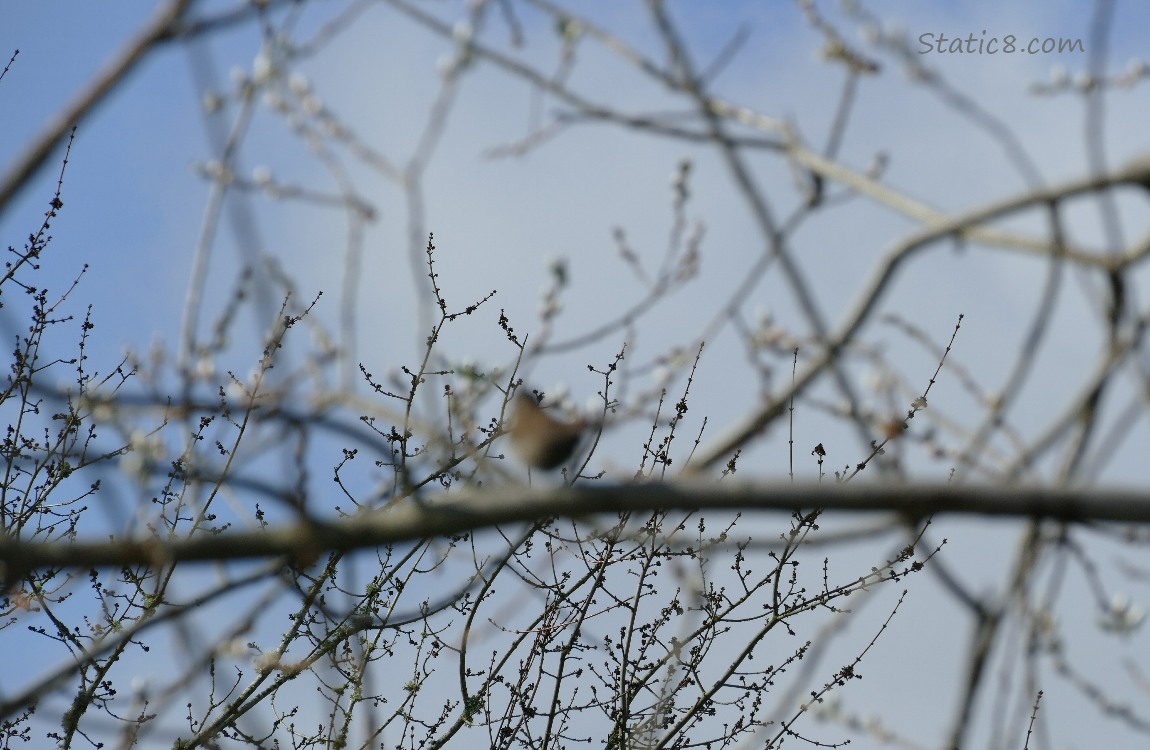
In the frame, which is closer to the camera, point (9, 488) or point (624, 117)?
point (624, 117)

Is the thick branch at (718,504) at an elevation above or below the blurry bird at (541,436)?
below

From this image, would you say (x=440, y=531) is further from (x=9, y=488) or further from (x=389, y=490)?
(x=9, y=488)

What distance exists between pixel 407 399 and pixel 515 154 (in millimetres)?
1317

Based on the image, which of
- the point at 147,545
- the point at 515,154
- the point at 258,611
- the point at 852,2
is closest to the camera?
the point at 147,545

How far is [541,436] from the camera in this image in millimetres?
3615

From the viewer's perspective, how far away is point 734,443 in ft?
5.77

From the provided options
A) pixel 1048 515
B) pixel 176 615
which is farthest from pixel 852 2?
pixel 176 615

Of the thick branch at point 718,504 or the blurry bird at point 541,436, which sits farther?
the blurry bird at point 541,436

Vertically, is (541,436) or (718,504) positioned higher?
(541,436)

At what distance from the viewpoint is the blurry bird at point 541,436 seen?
11.8ft

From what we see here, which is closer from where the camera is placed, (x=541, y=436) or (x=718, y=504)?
(x=718, y=504)

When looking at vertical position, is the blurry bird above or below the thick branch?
above

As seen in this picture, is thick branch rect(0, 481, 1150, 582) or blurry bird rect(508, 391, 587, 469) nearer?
thick branch rect(0, 481, 1150, 582)

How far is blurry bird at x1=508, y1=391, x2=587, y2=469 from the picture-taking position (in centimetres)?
360
